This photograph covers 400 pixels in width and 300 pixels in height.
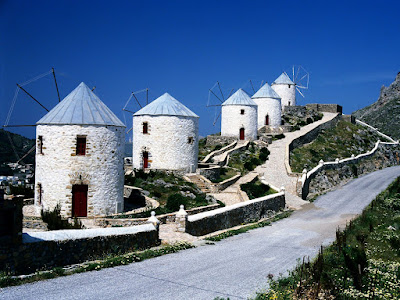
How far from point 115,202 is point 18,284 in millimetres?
12883

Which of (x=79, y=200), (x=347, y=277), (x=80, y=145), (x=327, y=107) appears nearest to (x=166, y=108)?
(x=80, y=145)

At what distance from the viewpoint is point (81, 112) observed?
23469 millimetres

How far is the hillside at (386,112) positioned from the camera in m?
78.9

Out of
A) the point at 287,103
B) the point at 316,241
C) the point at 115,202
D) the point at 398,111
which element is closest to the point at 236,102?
the point at 287,103

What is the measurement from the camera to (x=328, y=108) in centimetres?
6838

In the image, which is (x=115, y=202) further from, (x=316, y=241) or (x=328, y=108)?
(x=328, y=108)

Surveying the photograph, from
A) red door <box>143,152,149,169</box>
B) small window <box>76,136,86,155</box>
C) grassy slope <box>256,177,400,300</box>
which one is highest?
small window <box>76,136,86,155</box>

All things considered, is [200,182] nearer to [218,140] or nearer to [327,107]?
[218,140]

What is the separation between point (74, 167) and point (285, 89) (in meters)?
49.6

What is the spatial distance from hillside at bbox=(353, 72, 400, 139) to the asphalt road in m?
61.7

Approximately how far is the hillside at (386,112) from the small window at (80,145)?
6297 cm

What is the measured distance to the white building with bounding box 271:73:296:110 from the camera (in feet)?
220

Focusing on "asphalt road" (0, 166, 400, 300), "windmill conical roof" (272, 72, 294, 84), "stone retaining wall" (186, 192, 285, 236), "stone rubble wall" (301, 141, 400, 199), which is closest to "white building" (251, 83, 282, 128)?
"windmill conical roof" (272, 72, 294, 84)

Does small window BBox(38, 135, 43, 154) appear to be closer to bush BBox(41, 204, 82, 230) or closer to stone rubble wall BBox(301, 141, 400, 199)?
bush BBox(41, 204, 82, 230)
